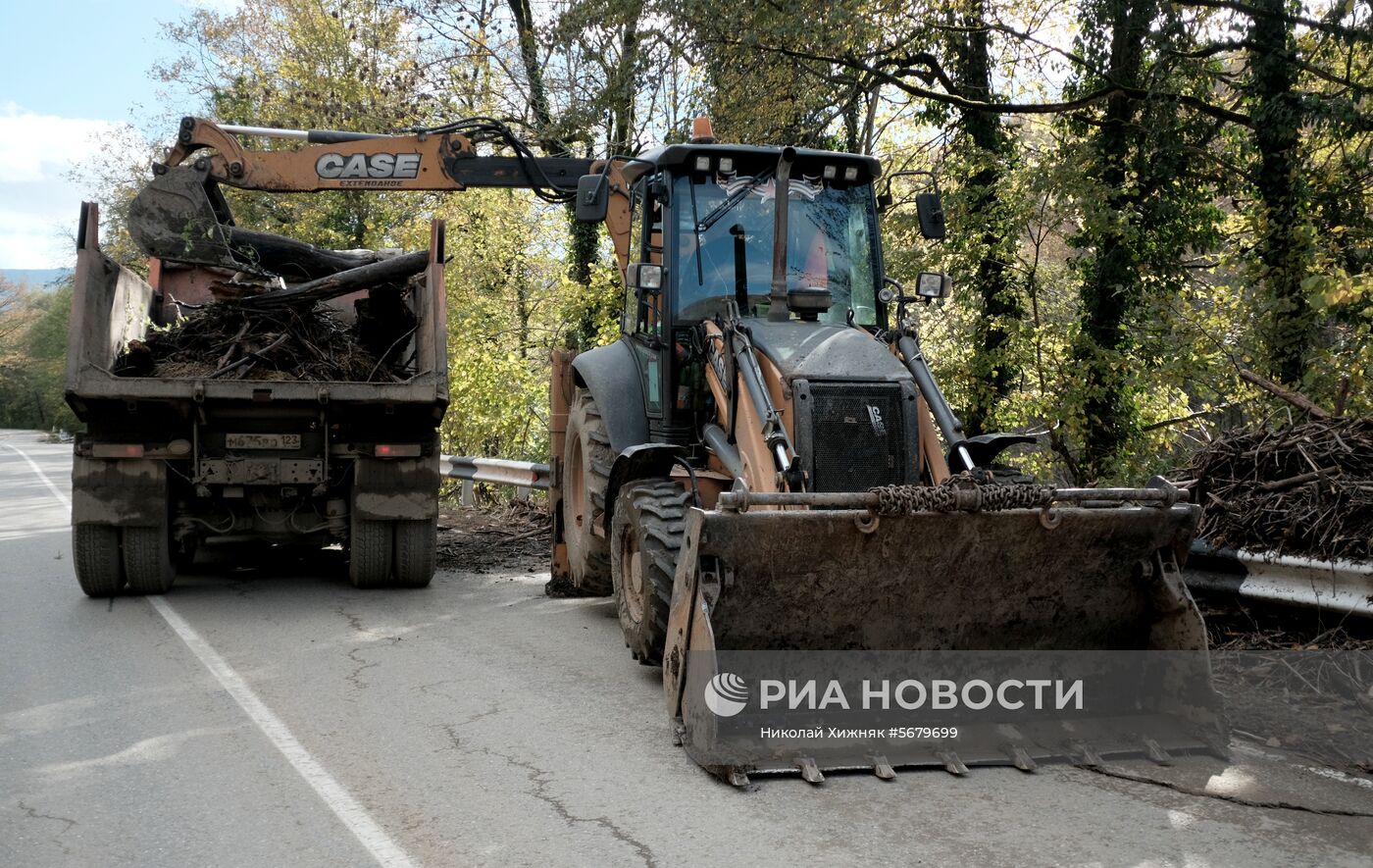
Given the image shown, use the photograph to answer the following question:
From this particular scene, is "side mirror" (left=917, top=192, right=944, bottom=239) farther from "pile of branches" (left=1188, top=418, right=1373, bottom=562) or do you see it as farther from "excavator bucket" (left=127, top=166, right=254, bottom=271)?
"excavator bucket" (left=127, top=166, right=254, bottom=271)

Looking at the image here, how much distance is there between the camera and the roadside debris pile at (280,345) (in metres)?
9.47

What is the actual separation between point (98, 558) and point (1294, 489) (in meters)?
8.41

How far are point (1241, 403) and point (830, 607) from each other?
7.96 m

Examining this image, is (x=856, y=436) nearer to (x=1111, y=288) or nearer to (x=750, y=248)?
(x=750, y=248)

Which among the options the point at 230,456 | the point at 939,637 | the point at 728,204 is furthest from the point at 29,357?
the point at 939,637

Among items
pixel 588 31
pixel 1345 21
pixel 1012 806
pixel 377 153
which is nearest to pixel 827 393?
pixel 1012 806

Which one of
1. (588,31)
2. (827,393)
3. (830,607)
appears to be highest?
(588,31)

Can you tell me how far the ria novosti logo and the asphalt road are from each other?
318 millimetres

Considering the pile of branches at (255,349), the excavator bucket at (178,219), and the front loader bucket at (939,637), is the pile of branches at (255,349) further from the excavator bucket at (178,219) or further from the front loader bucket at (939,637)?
the front loader bucket at (939,637)

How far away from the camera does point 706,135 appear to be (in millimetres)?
8156

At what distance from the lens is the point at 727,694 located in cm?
530

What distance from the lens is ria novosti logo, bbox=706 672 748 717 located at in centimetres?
517

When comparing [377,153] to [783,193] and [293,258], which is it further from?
[783,193]

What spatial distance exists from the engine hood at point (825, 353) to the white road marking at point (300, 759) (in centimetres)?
300
